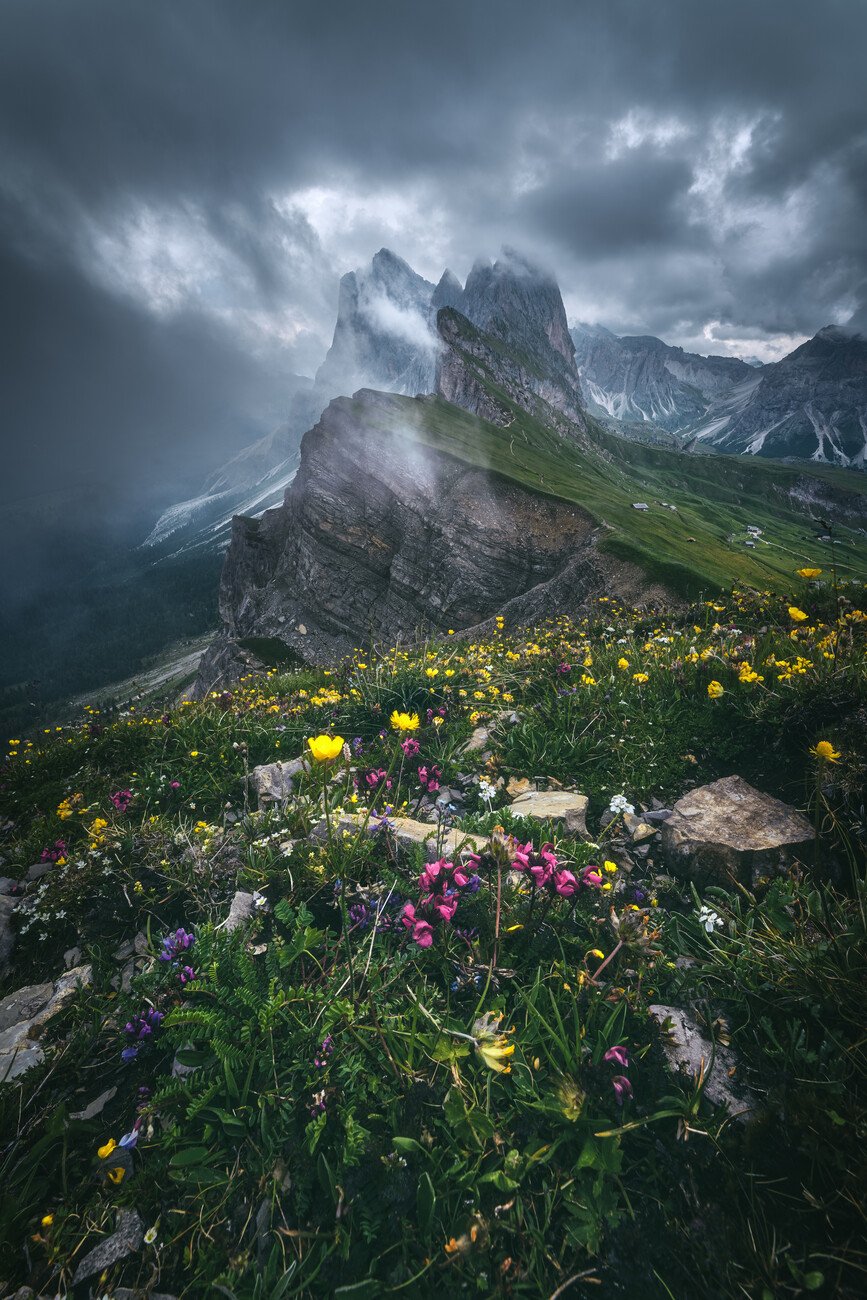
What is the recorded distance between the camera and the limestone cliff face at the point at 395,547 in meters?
57.4

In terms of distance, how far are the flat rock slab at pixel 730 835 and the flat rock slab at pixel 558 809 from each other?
63cm

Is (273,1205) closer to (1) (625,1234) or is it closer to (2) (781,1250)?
(1) (625,1234)

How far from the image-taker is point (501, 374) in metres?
→ 175

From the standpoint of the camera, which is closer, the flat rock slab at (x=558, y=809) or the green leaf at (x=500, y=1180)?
the green leaf at (x=500, y=1180)

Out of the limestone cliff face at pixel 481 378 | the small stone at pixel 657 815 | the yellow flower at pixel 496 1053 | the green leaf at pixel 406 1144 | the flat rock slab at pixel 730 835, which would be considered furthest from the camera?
the limestone cliff face at pixel 481 378

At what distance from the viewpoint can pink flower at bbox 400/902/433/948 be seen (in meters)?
2.69

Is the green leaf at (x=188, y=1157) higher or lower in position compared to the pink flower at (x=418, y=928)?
lower

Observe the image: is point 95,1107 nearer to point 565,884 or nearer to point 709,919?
point 565,884

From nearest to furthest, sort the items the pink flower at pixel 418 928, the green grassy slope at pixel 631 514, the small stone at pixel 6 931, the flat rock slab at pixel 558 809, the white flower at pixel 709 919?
the pink flower at pixel 418 928 → the white flower at pixel 709 919 → the small stone at pixel 6 931 → the flat rock slab at pixel 558 809 → the green grassy slope at pixel 631 514

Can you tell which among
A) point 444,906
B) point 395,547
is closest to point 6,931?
point 444,906

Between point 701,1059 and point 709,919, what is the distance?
2.53ft

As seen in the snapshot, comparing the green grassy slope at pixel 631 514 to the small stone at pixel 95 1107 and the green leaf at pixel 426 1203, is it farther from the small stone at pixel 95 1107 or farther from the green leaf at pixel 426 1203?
the small stone at pixel 95 1107

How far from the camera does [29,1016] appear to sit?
321 cm

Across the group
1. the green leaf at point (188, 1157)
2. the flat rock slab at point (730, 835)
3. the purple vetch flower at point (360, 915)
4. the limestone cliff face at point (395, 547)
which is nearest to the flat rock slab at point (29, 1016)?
the green leaf at point (188, 1157)
